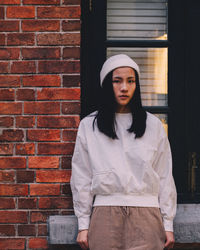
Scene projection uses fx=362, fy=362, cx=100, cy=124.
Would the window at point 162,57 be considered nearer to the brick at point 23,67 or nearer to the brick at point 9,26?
the brick at point 23,67

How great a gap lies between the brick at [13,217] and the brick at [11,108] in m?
0.72

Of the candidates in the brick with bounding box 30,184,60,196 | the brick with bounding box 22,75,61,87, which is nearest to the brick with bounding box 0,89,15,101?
the brick with bounding box 22,75,61,87

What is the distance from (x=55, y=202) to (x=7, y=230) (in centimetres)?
40

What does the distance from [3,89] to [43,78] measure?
30cm

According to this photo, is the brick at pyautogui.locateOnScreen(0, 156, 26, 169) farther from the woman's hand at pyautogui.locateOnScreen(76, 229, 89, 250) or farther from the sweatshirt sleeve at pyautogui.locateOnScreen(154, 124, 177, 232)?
the sweatshirt sleeve at pyautogui.locateOnScreen(154, 124, 177, 232)

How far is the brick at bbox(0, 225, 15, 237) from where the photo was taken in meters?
2.61

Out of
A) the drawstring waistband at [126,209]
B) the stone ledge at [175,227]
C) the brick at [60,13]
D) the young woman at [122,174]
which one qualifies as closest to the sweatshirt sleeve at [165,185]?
the young woman at [122,174]

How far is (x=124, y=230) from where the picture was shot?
7.15 ft

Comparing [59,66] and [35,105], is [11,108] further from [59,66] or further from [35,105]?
[59,66]

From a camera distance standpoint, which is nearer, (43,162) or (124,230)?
(124,230)

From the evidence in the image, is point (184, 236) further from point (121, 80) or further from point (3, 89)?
point (3, 89)

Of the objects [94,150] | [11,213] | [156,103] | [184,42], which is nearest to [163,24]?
[184,42]

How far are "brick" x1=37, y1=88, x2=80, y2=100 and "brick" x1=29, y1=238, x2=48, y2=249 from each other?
1.02 metres

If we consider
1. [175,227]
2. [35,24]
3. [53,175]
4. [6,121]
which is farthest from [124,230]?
[35,24]
